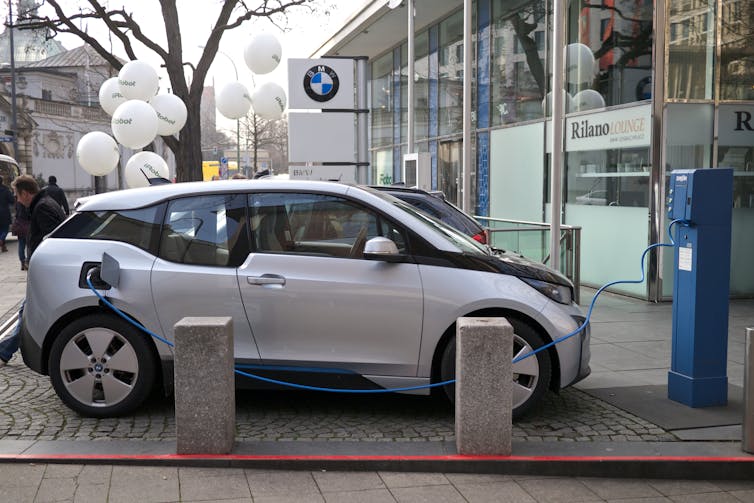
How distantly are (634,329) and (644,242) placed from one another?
2417 mm

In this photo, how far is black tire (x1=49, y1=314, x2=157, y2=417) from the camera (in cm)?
527

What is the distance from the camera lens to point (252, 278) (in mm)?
5203

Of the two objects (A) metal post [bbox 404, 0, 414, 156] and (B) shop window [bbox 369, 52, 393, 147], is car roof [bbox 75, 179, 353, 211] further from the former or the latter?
(B) shop window [bbox 369, 52, 393, 147]

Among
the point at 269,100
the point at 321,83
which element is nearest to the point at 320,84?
the point at 321,83

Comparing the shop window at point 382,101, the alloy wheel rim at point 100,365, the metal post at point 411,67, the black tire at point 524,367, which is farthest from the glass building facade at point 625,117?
the shop window at point 382,101

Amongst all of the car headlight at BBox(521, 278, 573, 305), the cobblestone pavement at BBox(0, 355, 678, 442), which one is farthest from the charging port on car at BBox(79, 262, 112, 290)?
the car headlight at BBox(521, 278, 573, 305)

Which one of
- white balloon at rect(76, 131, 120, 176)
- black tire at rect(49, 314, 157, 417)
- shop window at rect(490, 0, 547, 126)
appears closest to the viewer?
black tire at rect(49, 314, 157, 417)

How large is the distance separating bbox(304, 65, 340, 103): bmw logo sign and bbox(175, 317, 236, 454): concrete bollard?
8442 mm

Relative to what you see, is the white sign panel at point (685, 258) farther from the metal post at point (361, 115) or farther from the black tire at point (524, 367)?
the metal post at point (361, 115)

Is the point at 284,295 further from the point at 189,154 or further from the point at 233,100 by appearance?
the point at 189,154

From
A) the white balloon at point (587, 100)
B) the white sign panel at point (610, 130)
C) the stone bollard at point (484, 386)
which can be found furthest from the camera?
the white balloon at point (587, 100)

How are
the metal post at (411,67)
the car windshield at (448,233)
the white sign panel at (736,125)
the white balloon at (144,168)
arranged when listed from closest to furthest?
the car windshield at (448,233)
the white sign panel at (736,125)
the metal post at (411,67)
the white balloon at (144,168)

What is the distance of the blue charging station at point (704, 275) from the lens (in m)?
5.34

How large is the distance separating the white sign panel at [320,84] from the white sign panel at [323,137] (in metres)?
0.17
